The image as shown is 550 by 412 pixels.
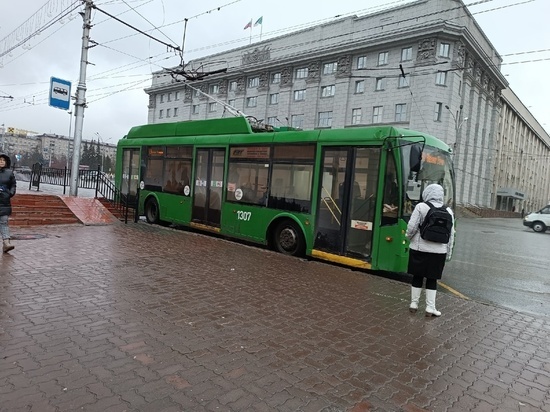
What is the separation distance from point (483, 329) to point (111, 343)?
4508mm

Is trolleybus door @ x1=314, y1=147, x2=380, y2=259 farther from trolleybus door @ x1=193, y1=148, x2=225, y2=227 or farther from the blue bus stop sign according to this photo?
the blue bus stop sign

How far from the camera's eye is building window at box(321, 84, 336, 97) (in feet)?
150

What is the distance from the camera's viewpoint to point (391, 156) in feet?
24.9

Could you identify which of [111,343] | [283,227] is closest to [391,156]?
[283,227]

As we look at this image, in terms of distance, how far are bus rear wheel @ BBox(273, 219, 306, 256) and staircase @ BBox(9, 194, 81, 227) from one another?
22.0ft

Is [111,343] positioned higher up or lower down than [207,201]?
lower down

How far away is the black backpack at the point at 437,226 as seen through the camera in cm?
531

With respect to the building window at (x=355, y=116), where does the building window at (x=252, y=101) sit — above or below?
above

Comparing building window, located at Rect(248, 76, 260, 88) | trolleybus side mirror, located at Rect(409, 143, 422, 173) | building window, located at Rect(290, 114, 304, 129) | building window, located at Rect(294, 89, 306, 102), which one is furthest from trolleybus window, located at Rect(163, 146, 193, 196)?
building window, located at Rect(248, 76, 260, 88)

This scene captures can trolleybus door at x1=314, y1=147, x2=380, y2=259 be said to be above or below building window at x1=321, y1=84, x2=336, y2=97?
below

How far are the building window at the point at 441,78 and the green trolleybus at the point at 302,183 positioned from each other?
33592mm

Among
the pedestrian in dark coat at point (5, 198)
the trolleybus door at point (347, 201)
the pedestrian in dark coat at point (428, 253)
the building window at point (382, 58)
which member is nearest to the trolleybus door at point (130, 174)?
the pedestrian in dark coat at point (5, 198)

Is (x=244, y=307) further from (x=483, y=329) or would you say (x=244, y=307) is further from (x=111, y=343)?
(x=483, y=329)

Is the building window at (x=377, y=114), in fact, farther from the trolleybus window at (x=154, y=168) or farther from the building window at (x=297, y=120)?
the trolleybus window at (x=154, y=168)
